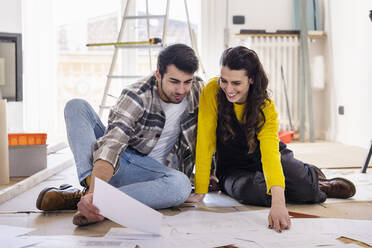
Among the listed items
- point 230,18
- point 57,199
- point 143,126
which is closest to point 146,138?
point 143,126

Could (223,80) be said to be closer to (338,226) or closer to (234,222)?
(234,222)

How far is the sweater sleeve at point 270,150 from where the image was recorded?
141 centimetres

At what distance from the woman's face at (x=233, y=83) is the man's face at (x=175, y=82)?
11 cm

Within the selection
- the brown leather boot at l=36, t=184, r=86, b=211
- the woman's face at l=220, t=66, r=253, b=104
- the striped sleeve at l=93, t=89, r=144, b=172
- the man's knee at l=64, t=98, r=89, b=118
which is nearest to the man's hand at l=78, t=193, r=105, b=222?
the striped sleeve at l=93, t=89, r=144, b=172

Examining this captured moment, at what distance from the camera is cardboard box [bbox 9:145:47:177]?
2170 mm

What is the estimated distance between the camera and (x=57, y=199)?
5.22 ft

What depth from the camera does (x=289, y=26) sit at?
429 centimetres

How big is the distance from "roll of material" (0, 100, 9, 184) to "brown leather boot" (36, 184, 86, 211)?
0.47 meters

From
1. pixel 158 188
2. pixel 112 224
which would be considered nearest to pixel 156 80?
pixel 158 188

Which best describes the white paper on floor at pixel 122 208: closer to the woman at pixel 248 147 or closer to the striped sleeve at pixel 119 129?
the striped sleeve at pixel 119 129

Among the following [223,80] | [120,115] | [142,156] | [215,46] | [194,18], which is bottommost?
[142,156]

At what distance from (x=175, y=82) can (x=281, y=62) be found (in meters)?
2.97

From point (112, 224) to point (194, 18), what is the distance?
3.30 meters

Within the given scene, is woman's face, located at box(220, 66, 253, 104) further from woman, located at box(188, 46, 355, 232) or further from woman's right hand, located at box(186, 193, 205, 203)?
woman's right hand, located at box(186, 193, 205, 203)
